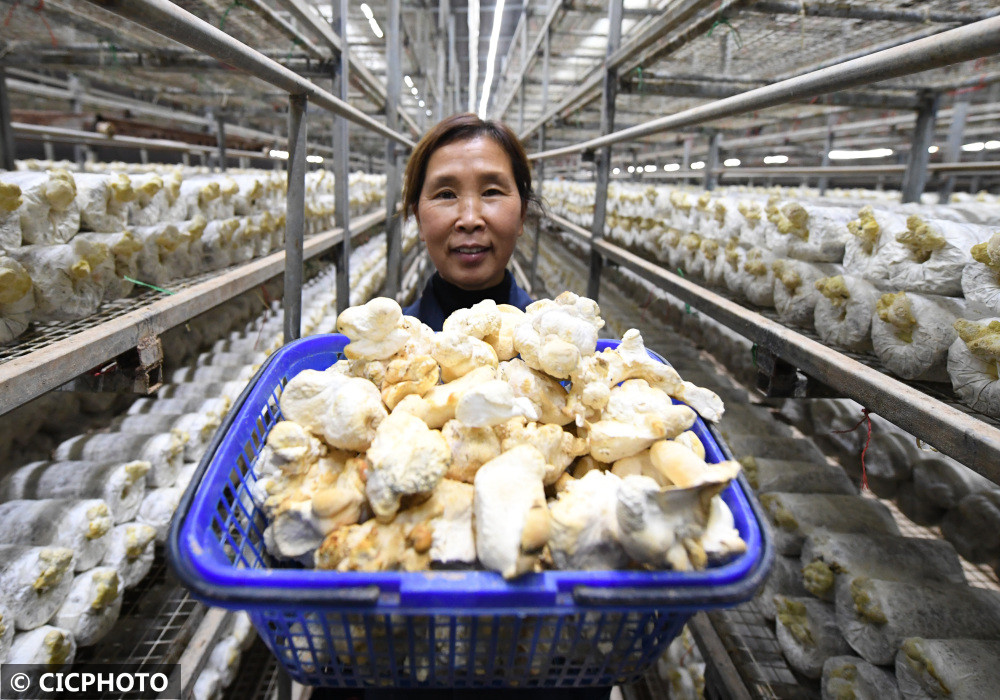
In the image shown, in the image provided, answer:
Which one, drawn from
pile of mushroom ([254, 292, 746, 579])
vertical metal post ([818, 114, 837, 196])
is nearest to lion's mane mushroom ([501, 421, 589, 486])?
pile of mushroom ([254, 292, 746, 579])

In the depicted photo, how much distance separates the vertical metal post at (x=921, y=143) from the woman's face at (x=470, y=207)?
2.30 metres

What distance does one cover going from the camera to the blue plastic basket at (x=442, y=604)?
459mm

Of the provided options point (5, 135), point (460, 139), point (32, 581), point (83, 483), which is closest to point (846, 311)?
point (460, 139)

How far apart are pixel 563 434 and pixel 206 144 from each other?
6625 millimetres

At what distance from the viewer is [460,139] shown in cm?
144

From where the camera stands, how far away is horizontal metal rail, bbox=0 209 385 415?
721mm

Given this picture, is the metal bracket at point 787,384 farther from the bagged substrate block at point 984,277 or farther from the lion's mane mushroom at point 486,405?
the lion's mane mushroom at point 486,405

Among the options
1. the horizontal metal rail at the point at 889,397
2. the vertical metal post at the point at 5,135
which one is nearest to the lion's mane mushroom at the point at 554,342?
the horizontal metal rail at the point at 889,397

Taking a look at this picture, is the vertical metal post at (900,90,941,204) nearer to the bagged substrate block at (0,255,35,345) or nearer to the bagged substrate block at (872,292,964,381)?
the bagged substrate block at (872,292,964,381)

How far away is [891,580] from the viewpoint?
110 cm

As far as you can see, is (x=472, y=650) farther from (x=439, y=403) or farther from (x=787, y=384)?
(x=787, y=384)

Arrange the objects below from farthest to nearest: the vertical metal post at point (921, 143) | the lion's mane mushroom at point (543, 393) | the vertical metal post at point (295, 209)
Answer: the vertical metal post at point (921, 143) → the vertical metal post at point (295, 209) → the lion's mane mushroom at point (543, 393)

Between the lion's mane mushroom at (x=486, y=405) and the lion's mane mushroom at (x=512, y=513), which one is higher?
the lion's mane mushroom at (x=486, y=405)

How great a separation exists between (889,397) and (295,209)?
4.41 ft
